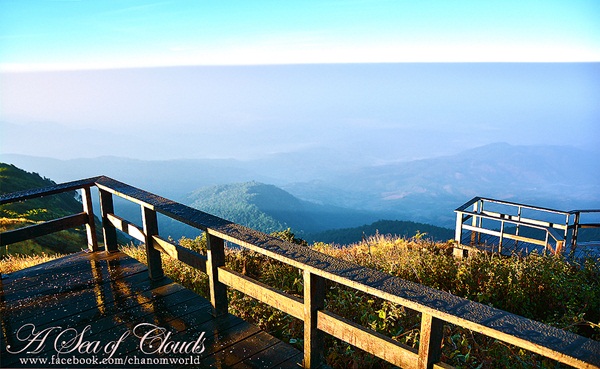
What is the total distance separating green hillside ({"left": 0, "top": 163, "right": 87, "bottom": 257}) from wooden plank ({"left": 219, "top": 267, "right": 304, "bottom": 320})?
1626cm

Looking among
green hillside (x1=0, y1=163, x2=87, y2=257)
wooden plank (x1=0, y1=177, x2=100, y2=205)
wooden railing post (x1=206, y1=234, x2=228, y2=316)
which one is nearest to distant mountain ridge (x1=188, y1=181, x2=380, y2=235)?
green hillside (x1=0, y1=163, x2=87, y2=257)

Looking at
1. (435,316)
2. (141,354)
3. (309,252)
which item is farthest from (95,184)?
(435,316)

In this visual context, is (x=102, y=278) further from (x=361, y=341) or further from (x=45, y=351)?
(x=361, y=341)

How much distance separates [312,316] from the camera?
325 centimetres

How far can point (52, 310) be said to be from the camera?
175 inches

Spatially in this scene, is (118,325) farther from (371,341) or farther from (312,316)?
(371,341)

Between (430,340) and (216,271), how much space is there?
2.34 m

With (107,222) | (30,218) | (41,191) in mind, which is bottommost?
(30,218)

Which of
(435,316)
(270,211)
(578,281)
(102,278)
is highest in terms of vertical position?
(435,316)

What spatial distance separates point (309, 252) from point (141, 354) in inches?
68.8

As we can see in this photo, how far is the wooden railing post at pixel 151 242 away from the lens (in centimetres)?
488

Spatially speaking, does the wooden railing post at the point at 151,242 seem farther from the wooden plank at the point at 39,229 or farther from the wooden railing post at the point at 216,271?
the wooden plank at the point at 39,229

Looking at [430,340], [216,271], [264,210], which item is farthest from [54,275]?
[264,210]

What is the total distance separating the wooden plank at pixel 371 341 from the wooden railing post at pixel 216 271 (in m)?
1.37
